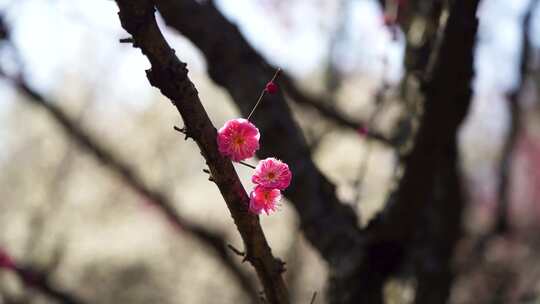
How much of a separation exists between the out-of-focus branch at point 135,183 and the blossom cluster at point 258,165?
9.46ft

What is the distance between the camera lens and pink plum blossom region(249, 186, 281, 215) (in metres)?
1.63

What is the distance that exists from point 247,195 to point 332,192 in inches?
50.2

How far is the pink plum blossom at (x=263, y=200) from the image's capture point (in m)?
1.63

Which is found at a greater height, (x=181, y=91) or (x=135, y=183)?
(x=135, y=183)

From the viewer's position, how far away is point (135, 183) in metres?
4.98

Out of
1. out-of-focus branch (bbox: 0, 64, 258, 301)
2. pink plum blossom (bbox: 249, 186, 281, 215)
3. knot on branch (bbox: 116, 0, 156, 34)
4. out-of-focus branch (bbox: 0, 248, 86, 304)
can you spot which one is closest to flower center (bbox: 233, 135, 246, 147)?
pink plum blossom (bbox: 249, 186, 281, 215)

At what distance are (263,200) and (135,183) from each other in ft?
11.5

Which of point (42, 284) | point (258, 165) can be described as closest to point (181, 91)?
point (258, 165)

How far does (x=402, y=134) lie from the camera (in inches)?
129

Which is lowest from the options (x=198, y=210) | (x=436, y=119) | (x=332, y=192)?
(x=332, y=192)

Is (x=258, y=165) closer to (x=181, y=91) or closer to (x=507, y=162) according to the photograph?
(x=181, y=91)

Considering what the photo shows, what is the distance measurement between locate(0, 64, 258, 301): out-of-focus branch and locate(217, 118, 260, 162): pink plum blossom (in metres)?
2.93

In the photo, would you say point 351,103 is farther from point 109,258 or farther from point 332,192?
point 332,192

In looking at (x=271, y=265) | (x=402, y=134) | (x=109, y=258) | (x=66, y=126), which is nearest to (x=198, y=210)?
(x=109, y=258)
